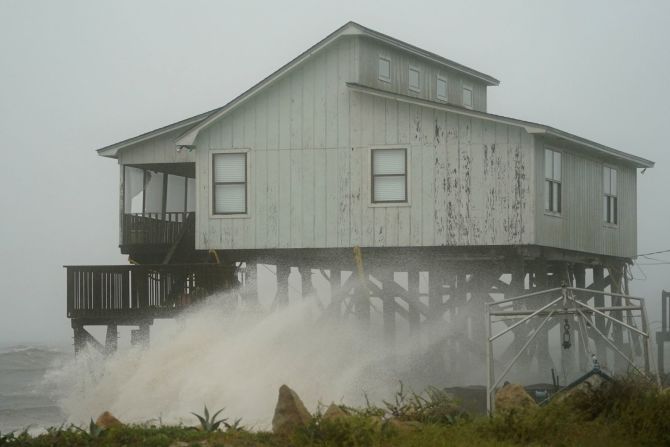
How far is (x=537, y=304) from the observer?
35.5 metres

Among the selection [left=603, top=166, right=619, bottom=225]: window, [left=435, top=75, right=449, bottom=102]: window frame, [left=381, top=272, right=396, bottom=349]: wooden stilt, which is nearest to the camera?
[left=381, top=272, right=396, bottom=349]: wooden stilt

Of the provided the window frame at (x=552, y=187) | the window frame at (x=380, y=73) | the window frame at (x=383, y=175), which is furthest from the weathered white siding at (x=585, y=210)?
the window frame at (x=380, y=73)

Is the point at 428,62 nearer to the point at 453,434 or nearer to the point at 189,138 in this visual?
the point at 189,138

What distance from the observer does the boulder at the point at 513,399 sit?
2130cm

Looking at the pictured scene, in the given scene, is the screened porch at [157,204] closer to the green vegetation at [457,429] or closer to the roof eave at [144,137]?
the roof eave at [144,137]

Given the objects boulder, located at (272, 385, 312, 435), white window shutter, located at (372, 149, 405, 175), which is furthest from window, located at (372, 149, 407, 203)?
boulder, located at (272, 385, 312, 435)

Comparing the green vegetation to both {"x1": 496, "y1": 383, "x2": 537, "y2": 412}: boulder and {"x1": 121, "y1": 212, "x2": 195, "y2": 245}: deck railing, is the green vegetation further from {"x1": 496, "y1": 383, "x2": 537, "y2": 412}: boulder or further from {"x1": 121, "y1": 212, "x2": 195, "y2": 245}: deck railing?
{"x1": 121, "y1": 212, "x2": 195, "y2": 245}: deck railing

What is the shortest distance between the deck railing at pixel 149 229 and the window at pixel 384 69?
23.6 ft

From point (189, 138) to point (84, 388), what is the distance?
7672 millimetres

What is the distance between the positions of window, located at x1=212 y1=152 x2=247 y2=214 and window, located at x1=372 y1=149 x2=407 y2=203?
357 cm

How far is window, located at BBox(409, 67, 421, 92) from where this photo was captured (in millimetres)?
40406

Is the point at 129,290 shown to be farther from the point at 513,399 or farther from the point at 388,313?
the point at 513,399

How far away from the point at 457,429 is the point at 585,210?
1900cm

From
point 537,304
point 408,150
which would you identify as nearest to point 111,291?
point 408,150
